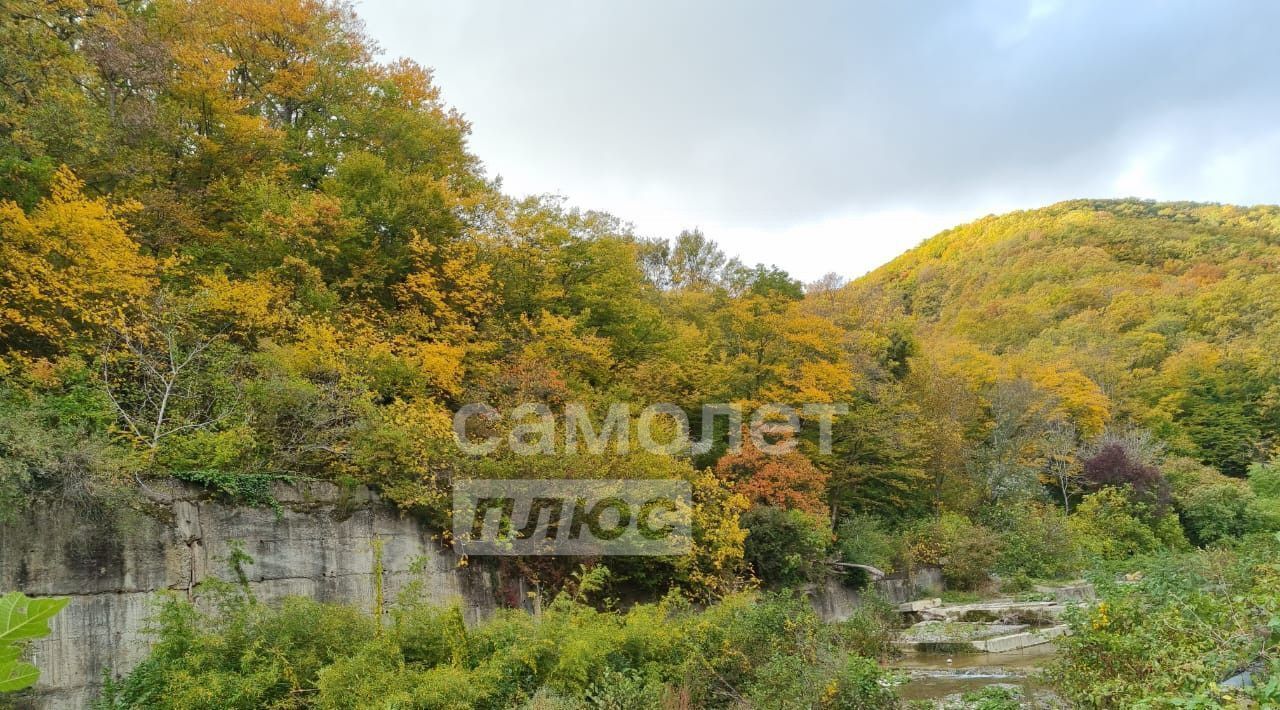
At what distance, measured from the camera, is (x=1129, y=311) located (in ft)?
146

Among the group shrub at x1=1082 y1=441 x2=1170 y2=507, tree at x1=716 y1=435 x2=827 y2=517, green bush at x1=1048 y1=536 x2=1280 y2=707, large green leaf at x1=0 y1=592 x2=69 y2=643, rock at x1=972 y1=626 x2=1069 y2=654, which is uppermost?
large green leaf at x1=0 y1=592 x2=69 y2=643

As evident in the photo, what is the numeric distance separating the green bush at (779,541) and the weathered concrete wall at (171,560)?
20.8 feet

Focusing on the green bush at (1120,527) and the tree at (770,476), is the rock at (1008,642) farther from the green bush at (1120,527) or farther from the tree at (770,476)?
the green bush at (1120,527)

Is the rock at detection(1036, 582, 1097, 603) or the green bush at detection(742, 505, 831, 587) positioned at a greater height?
the green bush at detection(742, 505, 831, 587)

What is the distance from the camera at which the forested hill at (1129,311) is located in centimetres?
3603

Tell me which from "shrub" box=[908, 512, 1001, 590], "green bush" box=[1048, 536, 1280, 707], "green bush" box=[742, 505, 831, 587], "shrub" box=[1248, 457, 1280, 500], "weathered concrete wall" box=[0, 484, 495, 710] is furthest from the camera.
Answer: "shrub" box=[1248, 457, 1280, 500]

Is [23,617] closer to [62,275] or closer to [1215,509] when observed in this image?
[62,275]

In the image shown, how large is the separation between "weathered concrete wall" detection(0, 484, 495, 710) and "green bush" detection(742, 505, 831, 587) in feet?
20.8

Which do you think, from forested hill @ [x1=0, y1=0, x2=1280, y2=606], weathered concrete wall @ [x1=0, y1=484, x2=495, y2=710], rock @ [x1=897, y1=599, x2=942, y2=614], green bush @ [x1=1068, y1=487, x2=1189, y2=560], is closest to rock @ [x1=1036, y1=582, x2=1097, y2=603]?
forested hill @ [x1=0, y1=0, x2=1280, y2=606]

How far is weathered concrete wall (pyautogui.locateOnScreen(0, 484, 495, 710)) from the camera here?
22.0 feet

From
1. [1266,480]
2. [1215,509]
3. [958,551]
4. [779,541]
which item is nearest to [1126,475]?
[1215,509]

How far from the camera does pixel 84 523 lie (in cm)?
714

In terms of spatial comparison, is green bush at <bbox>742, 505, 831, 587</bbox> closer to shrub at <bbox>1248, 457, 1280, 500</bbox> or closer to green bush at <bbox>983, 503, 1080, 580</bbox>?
green bush at <bbox>983, 503, 1080, 580</bbox>

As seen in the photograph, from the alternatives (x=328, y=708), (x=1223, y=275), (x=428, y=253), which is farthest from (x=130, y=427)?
(x=1223, y=275)
